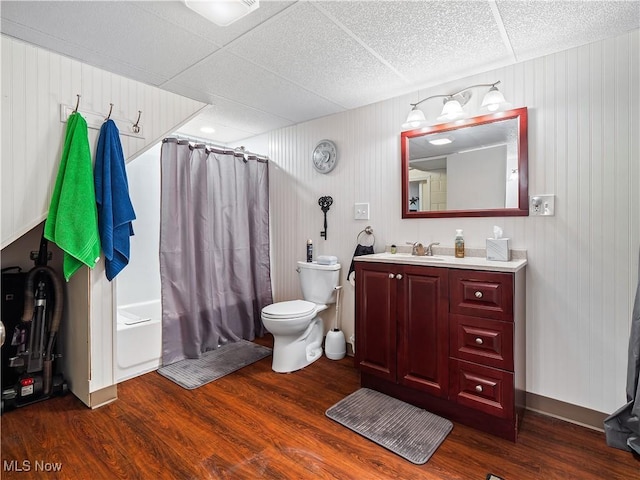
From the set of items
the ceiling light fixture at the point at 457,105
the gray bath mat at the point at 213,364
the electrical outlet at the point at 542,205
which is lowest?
the gray bath mat at the point at 213,364

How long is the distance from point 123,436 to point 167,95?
7.16ft

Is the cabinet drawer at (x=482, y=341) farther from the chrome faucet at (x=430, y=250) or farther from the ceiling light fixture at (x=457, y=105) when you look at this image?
the ceiling light fixture at (x=457, y=105)

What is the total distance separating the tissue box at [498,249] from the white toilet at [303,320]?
123 cm

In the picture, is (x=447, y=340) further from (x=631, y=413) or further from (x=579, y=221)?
(x=579, y=221)

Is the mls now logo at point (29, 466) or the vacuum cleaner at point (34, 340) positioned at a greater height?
the vacuum cleaner at point (34, 340)

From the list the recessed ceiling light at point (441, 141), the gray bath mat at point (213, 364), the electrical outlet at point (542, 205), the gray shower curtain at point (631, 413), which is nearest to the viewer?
the gray shower curtain at point (631, 413)

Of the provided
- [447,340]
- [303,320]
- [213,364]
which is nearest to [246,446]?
[303,320]

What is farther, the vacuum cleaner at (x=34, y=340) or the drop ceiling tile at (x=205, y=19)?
the vacuum cleaner at (x=34, y=340)

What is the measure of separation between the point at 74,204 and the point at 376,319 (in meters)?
1.96

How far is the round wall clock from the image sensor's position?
9.80 ft

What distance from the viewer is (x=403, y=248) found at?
259cm

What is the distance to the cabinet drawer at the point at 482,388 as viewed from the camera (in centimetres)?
176

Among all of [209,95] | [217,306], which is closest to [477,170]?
[209,95]

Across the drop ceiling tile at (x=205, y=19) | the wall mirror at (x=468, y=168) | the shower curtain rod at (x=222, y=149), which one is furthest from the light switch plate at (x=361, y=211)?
the drop ceiling tile at (x=205, y=19)
